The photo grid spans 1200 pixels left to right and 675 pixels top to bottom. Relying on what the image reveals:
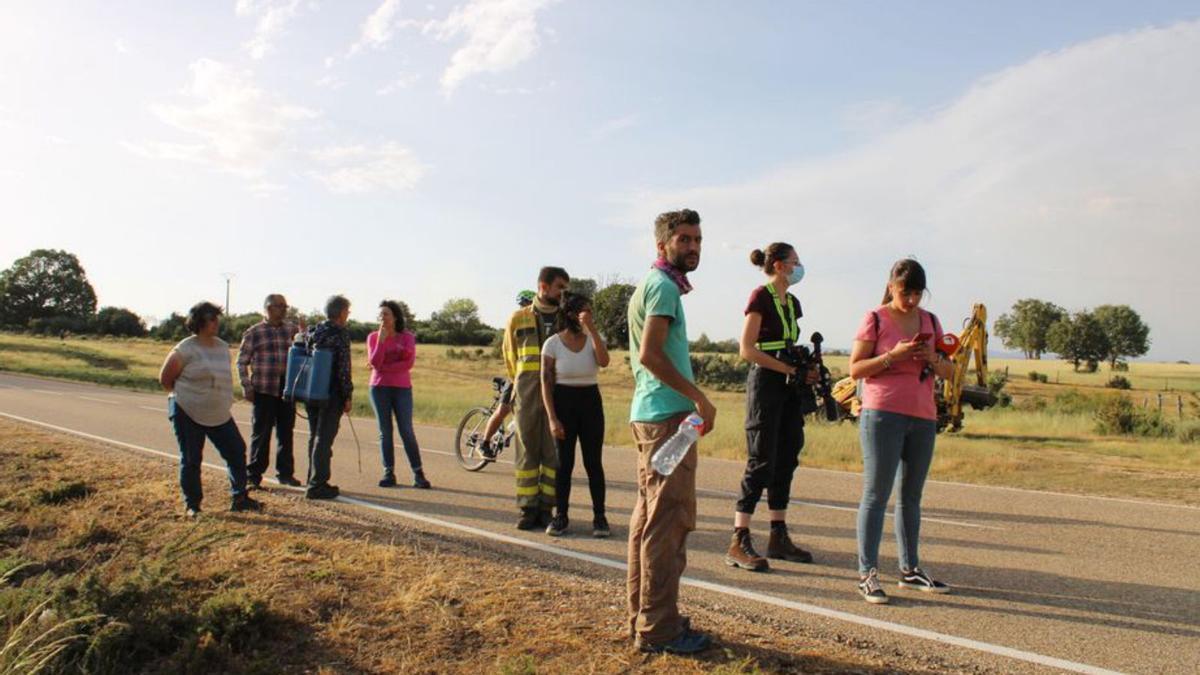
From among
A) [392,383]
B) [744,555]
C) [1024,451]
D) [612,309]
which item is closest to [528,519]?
[744,555]

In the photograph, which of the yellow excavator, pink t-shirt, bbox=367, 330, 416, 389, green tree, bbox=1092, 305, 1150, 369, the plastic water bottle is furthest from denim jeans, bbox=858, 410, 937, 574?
green tree, bbox=1092, 305, 1150, 369

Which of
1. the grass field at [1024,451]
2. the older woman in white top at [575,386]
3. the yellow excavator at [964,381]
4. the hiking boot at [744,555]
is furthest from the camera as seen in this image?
the yellow excavator at [964,381]

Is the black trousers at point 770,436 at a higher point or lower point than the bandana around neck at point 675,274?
lower

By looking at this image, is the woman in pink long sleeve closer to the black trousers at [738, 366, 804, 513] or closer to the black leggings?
the black leggings

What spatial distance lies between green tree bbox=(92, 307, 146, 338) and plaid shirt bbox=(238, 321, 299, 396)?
90761 mm

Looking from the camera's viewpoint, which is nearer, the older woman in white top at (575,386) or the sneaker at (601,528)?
the older woman in white top at (575,386)

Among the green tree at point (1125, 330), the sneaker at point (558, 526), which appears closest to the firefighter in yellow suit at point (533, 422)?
the sneaker at point (558, 526)

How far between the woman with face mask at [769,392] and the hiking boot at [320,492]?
4.10 m

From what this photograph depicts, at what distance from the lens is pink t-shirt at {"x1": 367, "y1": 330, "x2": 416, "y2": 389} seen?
8836 mm

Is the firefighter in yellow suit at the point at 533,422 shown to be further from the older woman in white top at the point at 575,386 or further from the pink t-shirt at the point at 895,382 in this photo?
the pink t-shirt at the point at 895,382

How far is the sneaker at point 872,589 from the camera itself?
4973 millimetres

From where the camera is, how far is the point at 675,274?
13.3 ft

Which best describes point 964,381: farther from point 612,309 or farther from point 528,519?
point 612,309

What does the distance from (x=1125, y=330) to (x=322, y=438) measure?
398ft
